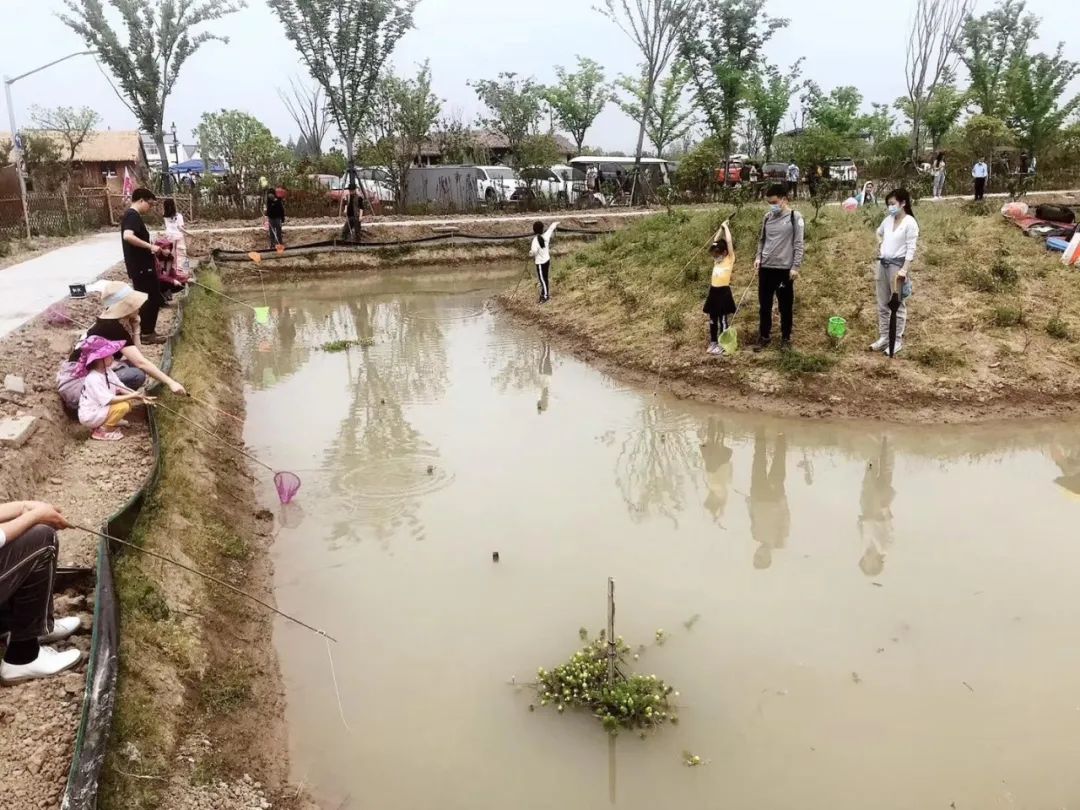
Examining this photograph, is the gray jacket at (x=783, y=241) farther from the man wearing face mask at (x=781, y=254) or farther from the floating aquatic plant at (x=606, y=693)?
the floating aquatic plant at (x=606, y=693)

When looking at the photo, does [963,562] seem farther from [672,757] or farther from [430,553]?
[430,553]

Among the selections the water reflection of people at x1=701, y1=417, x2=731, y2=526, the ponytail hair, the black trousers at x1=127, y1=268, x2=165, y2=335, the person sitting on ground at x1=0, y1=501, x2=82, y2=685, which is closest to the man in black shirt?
the black trousers at x1=127, y1=268, x2=165, y2=335

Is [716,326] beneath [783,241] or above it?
beneath

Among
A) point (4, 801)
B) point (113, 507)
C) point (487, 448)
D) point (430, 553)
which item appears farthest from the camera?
point (487, 448)

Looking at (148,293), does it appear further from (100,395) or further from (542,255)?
(542,255)

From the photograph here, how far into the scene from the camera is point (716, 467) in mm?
6668

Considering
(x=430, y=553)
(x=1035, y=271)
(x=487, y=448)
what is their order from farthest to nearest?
(x=1035, y=271) < (x=487, y=448) < (x=430, y=553)

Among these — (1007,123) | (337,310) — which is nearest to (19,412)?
(337,310)

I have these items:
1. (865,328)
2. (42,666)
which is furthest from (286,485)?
(865,328)

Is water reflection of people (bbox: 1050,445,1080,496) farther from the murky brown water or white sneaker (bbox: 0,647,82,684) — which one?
white sneaker (bbox: 0,647,82,684)

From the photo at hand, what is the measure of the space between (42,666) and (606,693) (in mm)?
2402

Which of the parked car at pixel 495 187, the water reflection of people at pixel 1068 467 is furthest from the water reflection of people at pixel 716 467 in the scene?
the parked car at pixel 495 187

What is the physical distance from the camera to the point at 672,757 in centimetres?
345

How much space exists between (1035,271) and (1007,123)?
910 inches
